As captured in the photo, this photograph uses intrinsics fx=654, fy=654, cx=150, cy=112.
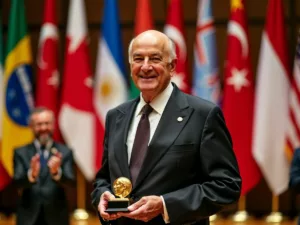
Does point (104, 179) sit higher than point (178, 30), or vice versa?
point (178, 30)

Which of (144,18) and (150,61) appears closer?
(150,61)

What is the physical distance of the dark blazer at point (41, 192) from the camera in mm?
6062

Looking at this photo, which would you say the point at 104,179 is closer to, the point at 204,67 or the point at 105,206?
the point at 105,206

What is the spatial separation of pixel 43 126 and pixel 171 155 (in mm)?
3530

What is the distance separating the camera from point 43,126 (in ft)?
20.2

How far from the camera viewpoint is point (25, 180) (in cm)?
598


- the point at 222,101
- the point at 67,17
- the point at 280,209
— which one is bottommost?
the point at 280,209

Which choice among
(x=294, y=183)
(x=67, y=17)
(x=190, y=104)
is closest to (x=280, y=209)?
(x=294, y=183)

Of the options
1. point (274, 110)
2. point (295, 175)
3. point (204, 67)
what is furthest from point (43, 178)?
point (274, 110)

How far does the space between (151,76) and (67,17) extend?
22.6 feet

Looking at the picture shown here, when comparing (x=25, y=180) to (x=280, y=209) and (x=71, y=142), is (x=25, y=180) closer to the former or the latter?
(x=71, y=142)

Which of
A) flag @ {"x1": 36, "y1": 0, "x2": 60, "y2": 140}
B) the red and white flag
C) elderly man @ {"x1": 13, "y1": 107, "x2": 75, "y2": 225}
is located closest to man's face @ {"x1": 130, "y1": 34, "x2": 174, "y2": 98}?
elderly man @ {"x1": 13, "y1": 107, "x2": 75, "y2": 225}

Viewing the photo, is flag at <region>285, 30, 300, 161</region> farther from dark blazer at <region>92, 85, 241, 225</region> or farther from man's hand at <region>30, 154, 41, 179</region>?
dark blazer at <region>92, 85, 241, 225</region>

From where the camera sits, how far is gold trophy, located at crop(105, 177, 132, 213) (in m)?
2.67
